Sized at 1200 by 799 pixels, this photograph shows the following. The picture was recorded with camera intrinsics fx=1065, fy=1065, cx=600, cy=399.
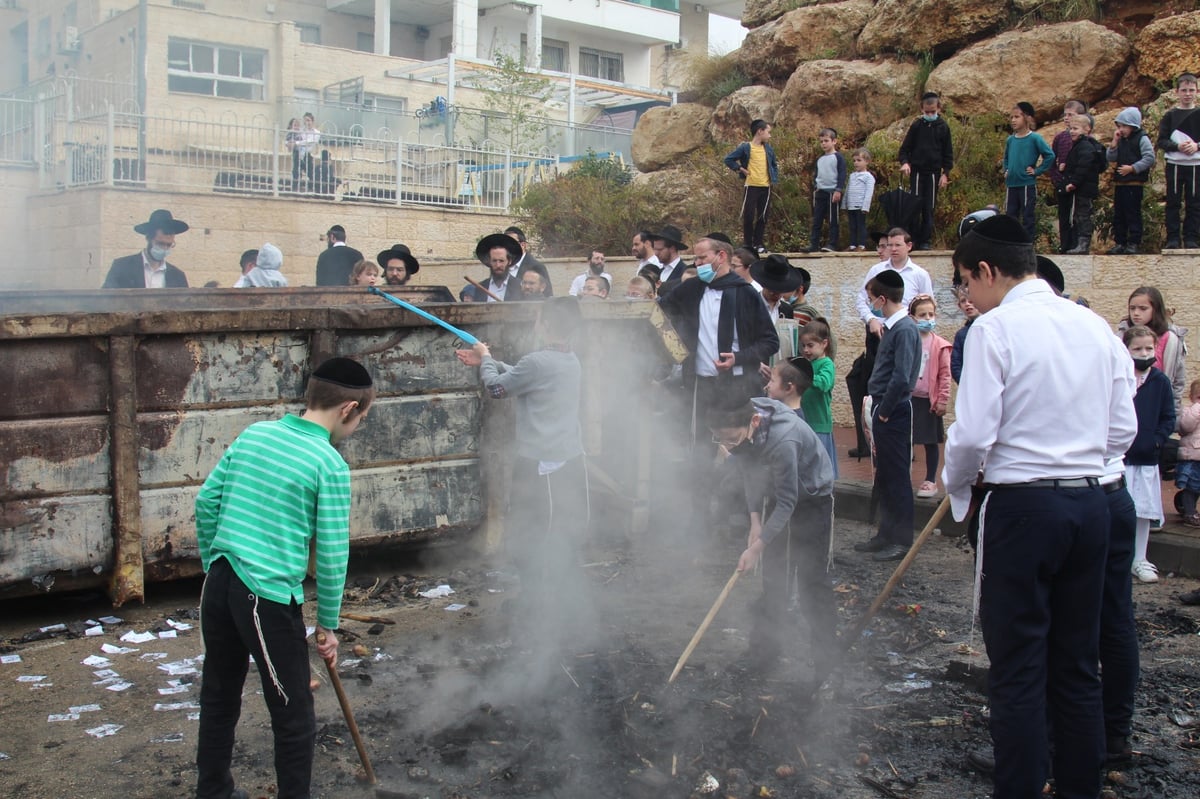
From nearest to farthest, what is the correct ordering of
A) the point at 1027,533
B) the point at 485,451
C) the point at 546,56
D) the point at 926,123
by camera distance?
1. the point at 1027,533
2. the point at 485,451
3. the point at 926,123
4. the point at 546,56

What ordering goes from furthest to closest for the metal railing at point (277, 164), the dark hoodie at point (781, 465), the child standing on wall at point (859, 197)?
the metal railing at point (277, 164) → the child standing on wall at point (859, 197) → the dark hoodie at point (781, 465)

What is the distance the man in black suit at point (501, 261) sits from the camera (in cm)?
836

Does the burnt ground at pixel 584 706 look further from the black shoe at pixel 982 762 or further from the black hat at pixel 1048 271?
the black hat at pixel 1048 271

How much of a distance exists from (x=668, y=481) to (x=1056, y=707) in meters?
4.28

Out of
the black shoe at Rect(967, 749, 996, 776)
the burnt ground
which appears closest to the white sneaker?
the burnt ground

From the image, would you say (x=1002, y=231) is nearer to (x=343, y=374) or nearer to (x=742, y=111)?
(x=343, y=374)

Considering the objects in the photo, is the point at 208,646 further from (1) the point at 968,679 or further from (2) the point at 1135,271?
(2) the point at 1135,271

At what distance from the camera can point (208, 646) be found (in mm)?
3439

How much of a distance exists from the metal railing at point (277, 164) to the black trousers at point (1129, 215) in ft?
35.9

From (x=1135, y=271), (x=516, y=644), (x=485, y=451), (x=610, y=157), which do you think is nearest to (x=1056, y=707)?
(x=516, y=644)

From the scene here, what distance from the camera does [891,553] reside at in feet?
22.9

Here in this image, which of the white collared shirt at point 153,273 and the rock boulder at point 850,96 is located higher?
the rock boulder at point 850,96

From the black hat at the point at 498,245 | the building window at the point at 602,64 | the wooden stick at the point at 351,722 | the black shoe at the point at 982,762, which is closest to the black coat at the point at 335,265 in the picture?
the black hat at the point at 498,245

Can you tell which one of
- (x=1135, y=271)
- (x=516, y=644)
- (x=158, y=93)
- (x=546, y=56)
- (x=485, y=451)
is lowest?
(x=516, y=644)
